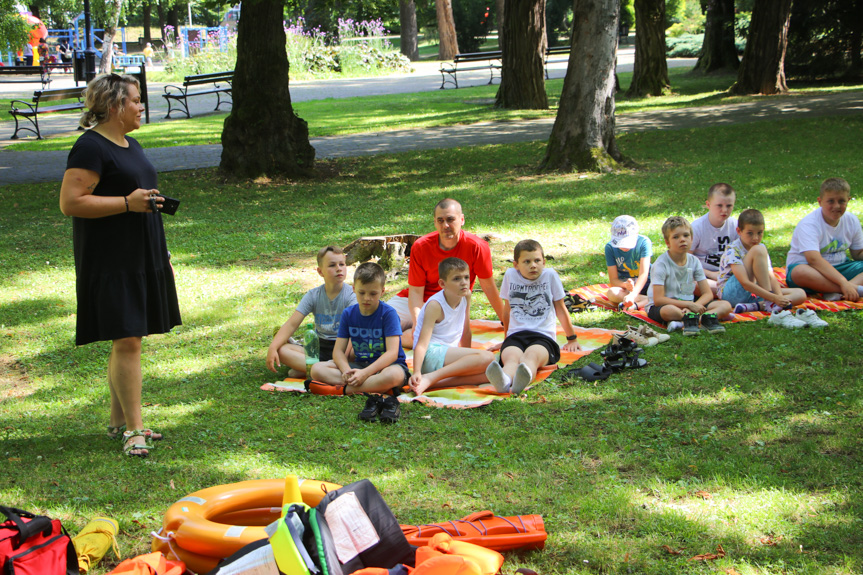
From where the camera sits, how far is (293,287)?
25.9 ft

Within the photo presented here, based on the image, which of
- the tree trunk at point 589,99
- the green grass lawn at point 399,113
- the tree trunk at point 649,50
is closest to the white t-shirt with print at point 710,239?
the tree trunk at point 589,99

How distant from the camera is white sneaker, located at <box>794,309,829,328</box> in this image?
236 inches

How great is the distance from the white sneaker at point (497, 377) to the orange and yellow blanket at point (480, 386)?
0.07 m

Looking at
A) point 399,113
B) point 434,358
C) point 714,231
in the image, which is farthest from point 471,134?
point 434,358

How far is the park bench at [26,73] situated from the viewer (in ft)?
96.1

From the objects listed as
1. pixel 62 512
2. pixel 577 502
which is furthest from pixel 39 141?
pixel 577 502

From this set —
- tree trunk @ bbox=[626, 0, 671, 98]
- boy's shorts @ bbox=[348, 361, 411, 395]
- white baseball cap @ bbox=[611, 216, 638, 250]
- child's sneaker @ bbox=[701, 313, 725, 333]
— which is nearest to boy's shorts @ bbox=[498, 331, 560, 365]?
boy's shorts @ bbox=[348, 361, 411, 395]

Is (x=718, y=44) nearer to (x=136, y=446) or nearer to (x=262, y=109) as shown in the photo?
(x=262, y=109)

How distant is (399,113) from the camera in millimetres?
21531

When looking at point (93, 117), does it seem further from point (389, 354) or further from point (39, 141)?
point (39, 141)

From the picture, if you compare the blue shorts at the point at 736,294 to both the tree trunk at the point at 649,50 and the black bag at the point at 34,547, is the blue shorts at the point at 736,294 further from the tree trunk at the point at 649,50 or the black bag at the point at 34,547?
the tree trunk at the point at 649,50

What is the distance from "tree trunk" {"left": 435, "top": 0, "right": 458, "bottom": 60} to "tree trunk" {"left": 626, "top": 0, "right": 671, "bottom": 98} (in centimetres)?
1739

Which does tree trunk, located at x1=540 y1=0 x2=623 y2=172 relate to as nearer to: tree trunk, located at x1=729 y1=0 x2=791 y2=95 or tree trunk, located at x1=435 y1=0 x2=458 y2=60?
tree trunk, located at x1=729 y1=0 x2=791 y2=95

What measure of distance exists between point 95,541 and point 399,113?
19235mm
